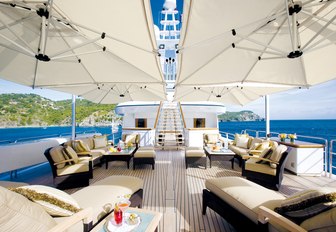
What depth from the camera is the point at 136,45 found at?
2607 millimetres

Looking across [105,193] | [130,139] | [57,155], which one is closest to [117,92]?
[130,139]

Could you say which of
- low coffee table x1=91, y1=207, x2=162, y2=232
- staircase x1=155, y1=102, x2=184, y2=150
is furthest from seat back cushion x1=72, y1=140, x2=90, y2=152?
staircase x1=155, y1=102, x2=184, y2=150

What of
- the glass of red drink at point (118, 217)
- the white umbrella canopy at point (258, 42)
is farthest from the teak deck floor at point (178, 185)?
the white umbrella canopy at point (258, 42)

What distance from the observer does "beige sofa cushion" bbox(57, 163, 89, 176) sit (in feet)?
10.7

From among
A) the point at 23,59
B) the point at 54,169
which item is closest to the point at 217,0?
the point at 23,59

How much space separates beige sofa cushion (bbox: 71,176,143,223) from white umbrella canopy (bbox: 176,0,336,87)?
7.38ft

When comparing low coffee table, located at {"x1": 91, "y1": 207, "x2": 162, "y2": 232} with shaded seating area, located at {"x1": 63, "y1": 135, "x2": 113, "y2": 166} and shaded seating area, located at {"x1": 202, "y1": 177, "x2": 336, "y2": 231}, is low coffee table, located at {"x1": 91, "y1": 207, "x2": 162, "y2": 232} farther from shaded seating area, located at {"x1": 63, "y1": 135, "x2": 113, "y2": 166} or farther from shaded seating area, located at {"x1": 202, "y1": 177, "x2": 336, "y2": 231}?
shaded seating area, located at {"x1": 63, "y1": 135, "x2": 113, "y2": 166}

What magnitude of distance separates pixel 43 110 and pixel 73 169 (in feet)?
130

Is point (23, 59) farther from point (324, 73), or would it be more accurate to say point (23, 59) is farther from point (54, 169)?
point (324, 73)

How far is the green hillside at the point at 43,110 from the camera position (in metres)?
27.6

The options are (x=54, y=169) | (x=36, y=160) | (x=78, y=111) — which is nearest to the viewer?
(x=54, y=169)

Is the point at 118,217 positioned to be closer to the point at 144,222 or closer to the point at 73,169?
the point at 144,222

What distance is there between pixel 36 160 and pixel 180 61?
194 inches

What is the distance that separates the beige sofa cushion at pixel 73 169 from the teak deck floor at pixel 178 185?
15.3 inches
